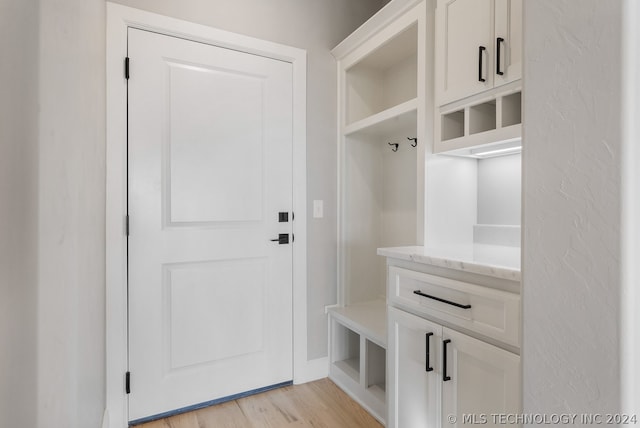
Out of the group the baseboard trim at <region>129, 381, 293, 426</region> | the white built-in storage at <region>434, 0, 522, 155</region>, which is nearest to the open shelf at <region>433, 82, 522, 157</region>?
the white built-in storage at <region>434, 0, 522, 155</region>

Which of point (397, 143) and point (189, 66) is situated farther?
point (397, 143)

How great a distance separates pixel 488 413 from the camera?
112 cm

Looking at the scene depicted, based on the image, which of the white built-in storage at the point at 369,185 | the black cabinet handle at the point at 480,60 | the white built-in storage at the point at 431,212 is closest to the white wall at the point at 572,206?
the white built-in storage at the point at 431,212

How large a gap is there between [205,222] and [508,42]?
5.27 feet

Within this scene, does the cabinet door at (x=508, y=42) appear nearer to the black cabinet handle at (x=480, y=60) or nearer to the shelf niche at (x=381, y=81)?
the black cabinet handle at (x=480, y=60)

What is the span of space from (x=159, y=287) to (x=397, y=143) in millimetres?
1649

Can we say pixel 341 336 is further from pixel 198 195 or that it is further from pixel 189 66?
pixel 189 66

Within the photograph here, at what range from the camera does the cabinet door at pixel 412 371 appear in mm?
1314

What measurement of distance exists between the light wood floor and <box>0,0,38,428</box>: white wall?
1.47 metres

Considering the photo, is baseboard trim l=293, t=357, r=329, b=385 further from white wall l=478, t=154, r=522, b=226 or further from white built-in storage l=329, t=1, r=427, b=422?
white wall l=478, t=154, r=522, b=226

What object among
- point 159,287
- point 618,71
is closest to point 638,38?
point 618,71

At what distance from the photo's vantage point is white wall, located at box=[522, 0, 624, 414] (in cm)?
40

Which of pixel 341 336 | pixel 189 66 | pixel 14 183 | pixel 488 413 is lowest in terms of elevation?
pixel 341 336

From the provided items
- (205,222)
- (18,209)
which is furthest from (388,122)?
(18,209)
